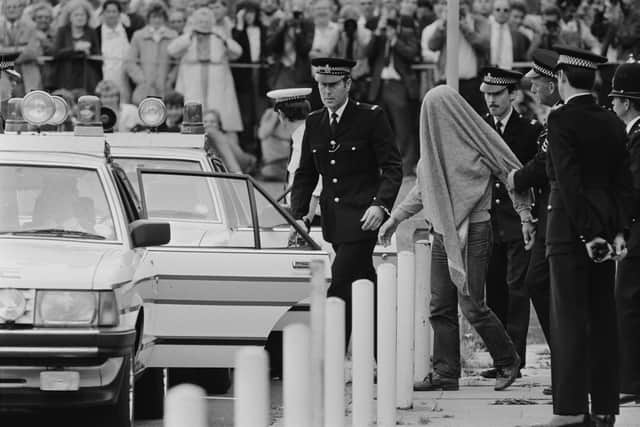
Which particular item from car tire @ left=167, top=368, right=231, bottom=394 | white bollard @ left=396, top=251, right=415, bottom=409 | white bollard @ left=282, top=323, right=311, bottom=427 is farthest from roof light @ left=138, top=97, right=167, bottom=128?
white bollard @ left=282, top=323, right=311, bottom=427

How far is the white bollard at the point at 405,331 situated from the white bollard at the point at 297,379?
4.24 meters

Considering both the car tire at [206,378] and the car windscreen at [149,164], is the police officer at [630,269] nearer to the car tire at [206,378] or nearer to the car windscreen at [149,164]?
the car tire at [206,378]

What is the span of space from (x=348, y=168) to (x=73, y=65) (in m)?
10.6

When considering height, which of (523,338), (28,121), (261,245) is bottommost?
(523,338)

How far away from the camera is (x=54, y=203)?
31.7ft

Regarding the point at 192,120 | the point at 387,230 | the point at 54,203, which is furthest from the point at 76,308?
the point at 192,120

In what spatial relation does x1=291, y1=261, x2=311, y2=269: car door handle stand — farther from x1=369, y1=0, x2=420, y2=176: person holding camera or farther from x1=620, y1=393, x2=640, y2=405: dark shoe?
x1=369, y1=0, x2=420, y2=176: person holding camera

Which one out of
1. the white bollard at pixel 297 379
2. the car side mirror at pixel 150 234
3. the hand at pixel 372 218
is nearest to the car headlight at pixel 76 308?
the car side mirror at pixel 150 234

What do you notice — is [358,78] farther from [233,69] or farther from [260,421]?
[260,421]

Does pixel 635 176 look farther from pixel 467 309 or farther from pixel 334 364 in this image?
pixel 334 364

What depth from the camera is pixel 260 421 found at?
16.9ft

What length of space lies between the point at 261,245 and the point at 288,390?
488cm

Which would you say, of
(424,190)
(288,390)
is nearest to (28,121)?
(424,190)

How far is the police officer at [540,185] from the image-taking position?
972 cm
